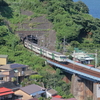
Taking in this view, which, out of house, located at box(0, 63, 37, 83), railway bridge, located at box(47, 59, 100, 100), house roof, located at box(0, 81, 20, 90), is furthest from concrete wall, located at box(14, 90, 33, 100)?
railway bridge, located at box(47, 59, 100, 100)

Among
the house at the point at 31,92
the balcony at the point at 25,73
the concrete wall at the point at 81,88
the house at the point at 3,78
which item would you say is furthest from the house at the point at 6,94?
the concrete wall at the point at 81,88

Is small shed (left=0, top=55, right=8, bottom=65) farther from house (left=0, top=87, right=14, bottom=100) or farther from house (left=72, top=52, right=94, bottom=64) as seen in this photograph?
house (left=72, top=52, right=94, bottom=64)

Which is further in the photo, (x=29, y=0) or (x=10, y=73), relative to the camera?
(x=29, y=0)

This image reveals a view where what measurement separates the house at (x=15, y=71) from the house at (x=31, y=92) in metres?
2.20

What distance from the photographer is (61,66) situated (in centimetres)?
3188

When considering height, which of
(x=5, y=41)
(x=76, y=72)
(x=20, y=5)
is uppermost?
(x=20, y=5)

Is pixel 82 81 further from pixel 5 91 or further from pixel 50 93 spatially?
pixel 5 91

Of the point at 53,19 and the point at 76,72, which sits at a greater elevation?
the point at 53,19

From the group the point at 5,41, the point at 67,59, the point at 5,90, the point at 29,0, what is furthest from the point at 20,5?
the point at 5,90

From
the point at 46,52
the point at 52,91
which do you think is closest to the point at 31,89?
the point at 52,91

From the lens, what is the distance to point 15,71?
95.8 ft

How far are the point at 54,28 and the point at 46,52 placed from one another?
781 cm

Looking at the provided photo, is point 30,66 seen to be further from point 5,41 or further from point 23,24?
point 23,24

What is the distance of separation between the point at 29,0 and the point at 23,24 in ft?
21.1
